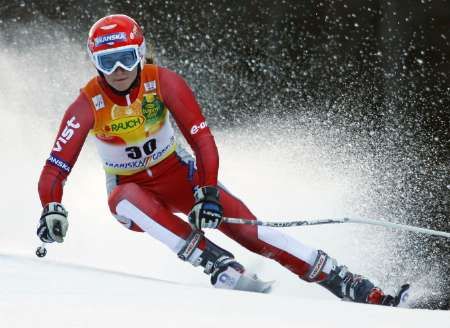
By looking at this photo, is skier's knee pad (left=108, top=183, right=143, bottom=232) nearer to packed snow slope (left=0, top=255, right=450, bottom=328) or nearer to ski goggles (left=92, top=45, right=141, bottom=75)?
ski goggles (left=92, top=45, right=141, bottom=75)

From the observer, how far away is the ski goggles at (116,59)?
420 centimetres

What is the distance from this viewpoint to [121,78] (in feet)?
14.0

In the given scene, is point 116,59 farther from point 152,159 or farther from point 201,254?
point 201,254

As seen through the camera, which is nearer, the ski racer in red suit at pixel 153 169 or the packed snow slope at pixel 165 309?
the packed snow slope at pixel 165 309

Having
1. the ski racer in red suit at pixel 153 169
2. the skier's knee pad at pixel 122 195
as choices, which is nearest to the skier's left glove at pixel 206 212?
the ski racer in red suit at pixel 153 169

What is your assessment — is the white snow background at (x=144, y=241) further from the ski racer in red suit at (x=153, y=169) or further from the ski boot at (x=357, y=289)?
the ski racer in red suit at (x=153, y=169)

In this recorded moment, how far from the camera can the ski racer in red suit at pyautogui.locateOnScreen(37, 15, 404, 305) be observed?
4215 mm

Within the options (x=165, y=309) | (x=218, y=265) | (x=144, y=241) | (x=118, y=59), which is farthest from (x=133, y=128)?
(x=144, y=241)

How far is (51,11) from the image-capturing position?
43.0 ft

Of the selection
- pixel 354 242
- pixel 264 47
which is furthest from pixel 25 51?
pixel 354 242

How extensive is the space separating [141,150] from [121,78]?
0.44 m

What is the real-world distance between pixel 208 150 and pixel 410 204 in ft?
10.3

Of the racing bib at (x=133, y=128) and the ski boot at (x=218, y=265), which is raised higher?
the racing bib at (x=133, y=128)

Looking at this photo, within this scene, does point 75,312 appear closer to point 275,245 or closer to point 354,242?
point 275,245
